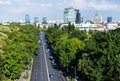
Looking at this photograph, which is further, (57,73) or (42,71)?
(42,71)

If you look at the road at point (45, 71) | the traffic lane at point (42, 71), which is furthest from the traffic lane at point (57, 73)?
the traffic lane at point (42, 71)

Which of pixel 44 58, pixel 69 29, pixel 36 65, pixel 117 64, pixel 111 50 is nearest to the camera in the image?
pixel 117 64

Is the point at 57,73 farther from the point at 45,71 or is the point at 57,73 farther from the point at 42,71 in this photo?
the point at 42,71

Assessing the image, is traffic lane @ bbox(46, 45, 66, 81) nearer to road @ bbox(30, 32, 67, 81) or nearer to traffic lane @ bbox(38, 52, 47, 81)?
road @ bbox(30, 32, 67, 81)

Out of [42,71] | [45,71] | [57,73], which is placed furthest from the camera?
[42,71]

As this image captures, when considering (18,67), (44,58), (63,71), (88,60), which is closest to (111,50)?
(88,60)

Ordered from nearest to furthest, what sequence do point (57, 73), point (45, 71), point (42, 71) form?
point (57, 73) < point (45, 71) < point (42, 71)

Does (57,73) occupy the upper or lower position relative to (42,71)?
upper

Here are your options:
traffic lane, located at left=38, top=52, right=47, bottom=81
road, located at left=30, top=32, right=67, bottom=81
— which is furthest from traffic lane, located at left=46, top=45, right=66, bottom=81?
traffic lane, located at left=38, top=52, right=47, bottom=81

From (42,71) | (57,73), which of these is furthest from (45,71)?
(57,73)

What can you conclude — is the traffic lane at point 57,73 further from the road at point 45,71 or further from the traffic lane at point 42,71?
the traffic lane at point 42,71

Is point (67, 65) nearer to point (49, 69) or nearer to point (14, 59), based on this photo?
point (49, 69)
